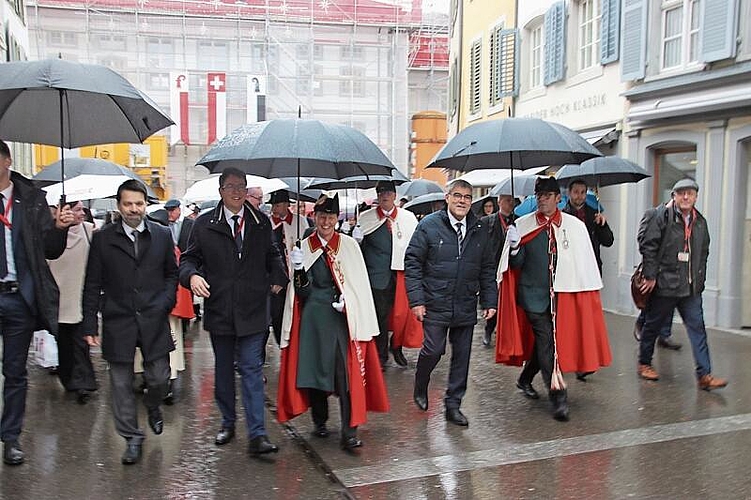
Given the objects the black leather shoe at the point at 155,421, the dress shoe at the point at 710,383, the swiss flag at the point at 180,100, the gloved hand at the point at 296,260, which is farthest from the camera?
the swiss flag at the point at 180,100

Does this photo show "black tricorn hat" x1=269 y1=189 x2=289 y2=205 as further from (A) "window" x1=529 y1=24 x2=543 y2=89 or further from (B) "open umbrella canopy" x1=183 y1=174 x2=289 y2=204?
(A) "window" x1=529 y1=24 x2=543 y2=89

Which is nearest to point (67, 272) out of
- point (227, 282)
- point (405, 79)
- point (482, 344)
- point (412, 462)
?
point (227, 282)

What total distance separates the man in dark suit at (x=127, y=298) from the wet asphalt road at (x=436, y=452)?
18.9 inches

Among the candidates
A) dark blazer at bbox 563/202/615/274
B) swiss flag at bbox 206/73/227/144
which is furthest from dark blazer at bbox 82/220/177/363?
swiss flag at bbox 206/73/227/144

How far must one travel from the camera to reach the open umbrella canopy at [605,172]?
9008mm

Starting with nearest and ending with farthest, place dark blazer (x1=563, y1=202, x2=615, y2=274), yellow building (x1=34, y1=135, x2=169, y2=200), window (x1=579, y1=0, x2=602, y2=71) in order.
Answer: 1. dark blazer (x1=563, y1=202, x2=615, y2=274)
2. window (x1=579, y1=0, x2=602, y2=71)
3. yellow building (x1=34, y1=135, x2=169, y2=200)

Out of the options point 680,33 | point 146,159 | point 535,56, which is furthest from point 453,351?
→ point 146,159

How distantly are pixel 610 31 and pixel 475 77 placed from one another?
Answer: 24.3 ft

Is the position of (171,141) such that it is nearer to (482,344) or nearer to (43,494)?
(482,344)

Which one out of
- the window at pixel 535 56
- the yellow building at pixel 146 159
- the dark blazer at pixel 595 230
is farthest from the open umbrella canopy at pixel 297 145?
the yellow building at pixel 146 159

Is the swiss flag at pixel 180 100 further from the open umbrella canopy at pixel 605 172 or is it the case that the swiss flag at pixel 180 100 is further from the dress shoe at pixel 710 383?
the dress shoe at pixel 710 383

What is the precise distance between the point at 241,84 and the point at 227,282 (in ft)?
94.6

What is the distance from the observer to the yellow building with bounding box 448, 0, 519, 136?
53.9ft

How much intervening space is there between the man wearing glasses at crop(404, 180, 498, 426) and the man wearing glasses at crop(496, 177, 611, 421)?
1.29ft
